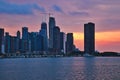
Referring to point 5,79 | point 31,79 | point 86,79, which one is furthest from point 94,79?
point 5,79

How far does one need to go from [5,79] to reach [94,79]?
77.0 ft

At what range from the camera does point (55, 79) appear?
95.4 m

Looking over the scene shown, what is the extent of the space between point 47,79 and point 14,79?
8665mm

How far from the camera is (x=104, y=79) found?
307 ft

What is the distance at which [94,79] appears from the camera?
9375 cm

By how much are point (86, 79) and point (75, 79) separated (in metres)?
2.91

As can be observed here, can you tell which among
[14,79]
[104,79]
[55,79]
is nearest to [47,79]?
[55,79]

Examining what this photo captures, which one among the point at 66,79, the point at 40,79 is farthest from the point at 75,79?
the point at 40,79

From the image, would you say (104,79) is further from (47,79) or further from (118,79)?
(47,79)

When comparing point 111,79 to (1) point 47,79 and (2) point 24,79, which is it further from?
(2) point 24,79

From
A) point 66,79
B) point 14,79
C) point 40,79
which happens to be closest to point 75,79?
point 66,79

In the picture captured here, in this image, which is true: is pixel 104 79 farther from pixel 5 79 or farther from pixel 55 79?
pixel 5 79

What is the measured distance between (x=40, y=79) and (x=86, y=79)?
11999mm

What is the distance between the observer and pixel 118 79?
302 ft
